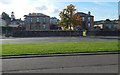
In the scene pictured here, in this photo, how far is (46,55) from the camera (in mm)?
18656

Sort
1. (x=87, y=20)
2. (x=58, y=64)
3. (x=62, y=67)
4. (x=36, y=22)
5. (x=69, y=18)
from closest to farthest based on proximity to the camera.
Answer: (x=62, y=67) < (x=58, y=64) < (x=69, y=18) < (x=36, y=22) < (x=87, y=20)

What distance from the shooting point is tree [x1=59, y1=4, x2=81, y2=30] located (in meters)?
83.8

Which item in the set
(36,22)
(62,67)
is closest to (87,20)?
(36,22)

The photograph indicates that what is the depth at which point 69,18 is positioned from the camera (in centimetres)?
8444

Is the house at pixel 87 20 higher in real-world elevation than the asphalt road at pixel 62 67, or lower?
higher

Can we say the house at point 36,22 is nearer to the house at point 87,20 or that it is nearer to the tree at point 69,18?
the house at point 87,20

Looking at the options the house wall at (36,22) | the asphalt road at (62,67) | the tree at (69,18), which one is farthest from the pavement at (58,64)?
the house wall at (36,22)

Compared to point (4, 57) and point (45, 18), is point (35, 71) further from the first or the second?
point (45, 18)

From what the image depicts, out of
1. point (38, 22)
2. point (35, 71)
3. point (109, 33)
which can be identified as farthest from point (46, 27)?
point (35, 71)

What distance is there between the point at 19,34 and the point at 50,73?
204 feet

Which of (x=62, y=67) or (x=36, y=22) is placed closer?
(x=62, y=67)

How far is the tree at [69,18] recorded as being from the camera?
8375cm

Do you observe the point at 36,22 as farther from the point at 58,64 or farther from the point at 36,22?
the point at 58,64

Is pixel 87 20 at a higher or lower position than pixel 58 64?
higher
